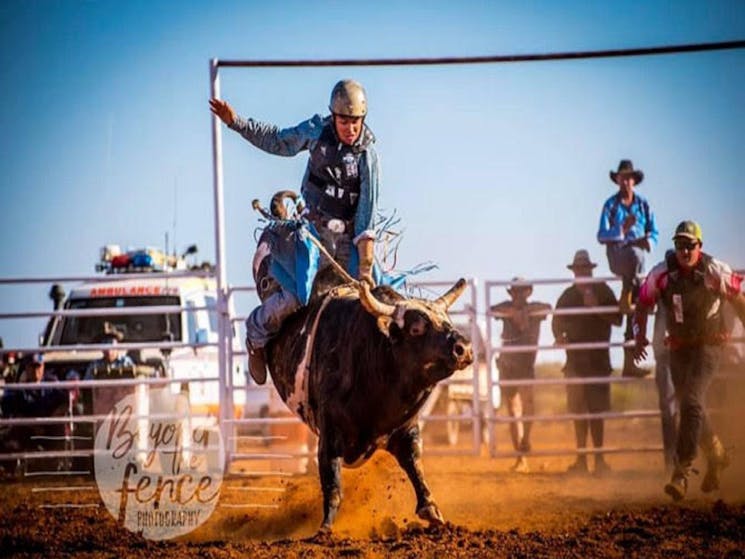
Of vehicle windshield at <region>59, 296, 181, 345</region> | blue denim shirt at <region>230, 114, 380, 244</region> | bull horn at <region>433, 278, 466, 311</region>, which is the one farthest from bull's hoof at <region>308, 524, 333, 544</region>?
vehicle windshield at <region>59, 296, 181, 345</region>

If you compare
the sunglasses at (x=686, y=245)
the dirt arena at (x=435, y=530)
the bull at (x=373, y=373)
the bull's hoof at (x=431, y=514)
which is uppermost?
the sunglasses at (x=686, y=245)

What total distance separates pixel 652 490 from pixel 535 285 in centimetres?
215

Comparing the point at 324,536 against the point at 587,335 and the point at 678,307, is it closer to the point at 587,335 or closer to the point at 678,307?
the point at 678,307

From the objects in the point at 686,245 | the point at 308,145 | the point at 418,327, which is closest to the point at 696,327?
the point at 686,245

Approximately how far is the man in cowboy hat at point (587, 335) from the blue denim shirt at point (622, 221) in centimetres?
51

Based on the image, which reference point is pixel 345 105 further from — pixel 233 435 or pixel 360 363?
pixel 233 435

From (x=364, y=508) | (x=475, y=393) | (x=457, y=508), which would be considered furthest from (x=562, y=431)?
(x=364, y=508)

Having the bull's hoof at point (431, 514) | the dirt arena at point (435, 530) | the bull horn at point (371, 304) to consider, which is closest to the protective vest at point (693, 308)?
the dirt arena at point (435, 530)

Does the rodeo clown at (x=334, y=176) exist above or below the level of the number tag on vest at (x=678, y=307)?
above

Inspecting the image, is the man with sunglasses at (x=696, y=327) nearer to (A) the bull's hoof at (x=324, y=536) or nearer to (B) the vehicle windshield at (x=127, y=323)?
(A) the bull's hoof at (x=324, y=536)

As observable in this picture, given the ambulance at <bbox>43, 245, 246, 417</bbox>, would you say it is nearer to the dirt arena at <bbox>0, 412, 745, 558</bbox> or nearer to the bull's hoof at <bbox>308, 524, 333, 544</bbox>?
the dirt arena at <bbox>0, 412, 745, 558</bbox>

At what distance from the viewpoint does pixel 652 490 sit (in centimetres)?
891

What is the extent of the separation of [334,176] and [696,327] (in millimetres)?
2798

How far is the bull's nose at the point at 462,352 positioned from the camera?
551 centimetres
